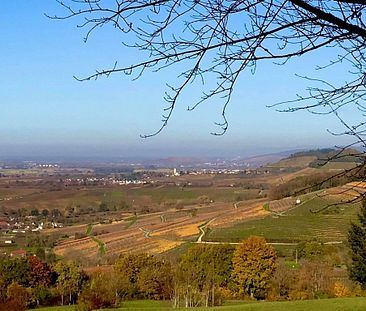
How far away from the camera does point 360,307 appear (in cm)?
1477

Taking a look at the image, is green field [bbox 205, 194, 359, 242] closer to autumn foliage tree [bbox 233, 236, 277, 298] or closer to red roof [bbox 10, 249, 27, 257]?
autumn foliage tree [bbox 233, 236, 277, 298]

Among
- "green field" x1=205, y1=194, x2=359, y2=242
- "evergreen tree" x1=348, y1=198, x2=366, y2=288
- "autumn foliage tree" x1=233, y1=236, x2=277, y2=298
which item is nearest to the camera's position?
"evergreen tree" x1=348, y1=198, x2=366, y2=288

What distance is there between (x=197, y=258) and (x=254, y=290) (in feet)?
17.3

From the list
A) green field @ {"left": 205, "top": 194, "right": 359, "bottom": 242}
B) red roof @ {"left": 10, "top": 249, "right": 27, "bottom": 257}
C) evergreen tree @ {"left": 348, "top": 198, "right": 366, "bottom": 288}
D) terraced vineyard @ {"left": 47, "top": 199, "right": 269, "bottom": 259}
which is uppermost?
evergreen tree @ {"left": 348, "top": 198, "right": 366, "bottom": 288}

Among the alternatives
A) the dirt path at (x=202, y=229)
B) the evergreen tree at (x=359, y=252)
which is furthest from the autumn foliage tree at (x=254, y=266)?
the dirt path at (x=202, y=229)

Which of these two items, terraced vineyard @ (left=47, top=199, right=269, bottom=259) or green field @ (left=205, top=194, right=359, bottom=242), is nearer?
green field @ (left=205, top=194, right=359, bottom=242)

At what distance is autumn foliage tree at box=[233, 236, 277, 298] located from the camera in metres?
34.2

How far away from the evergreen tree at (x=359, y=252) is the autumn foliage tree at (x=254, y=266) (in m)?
7.15

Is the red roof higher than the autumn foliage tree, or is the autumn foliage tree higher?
the autumn foliage tree

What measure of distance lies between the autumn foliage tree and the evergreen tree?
7146mm

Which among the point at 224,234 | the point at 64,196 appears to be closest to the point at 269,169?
the point at 64,196

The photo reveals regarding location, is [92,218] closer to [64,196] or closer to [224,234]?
[64,196]

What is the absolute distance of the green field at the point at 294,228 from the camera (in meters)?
44.8

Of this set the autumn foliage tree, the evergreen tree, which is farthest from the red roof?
the evergreen tree
